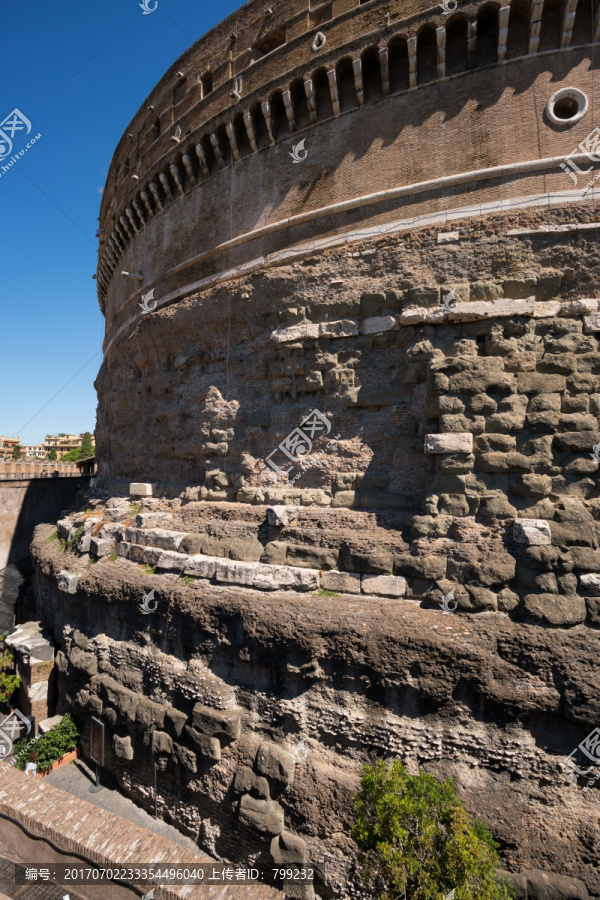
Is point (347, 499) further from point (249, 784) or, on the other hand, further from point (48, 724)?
point (48, 724)

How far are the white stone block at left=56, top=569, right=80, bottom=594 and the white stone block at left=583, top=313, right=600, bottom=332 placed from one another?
8.55m

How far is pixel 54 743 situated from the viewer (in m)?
7.79

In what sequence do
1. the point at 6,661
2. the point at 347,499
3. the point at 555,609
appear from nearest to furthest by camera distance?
the point at 555,609 < the point at 347,499 < the point at 6,661

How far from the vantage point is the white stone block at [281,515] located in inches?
263

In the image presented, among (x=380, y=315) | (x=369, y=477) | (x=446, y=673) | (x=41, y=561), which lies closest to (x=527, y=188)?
(x=380, y=315)

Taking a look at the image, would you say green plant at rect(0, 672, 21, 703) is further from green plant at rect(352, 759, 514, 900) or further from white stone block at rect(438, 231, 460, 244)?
white stone block at rect(438, 231, 460, 244)

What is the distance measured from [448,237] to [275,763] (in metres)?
6.89

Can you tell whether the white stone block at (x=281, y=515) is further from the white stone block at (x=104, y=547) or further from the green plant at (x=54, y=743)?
the green plant at (x=54, y=743)

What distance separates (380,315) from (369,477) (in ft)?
7.60

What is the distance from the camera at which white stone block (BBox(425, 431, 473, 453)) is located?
579 cm

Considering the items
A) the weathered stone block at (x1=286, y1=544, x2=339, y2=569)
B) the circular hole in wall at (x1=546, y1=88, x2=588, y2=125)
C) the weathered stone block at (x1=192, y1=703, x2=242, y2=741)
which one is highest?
the circular hole in wall at (x1=546, y1=88, x2=588, y2=125)

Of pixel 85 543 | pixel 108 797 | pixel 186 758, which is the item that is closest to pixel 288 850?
pixel 186 758

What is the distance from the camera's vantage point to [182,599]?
650cm

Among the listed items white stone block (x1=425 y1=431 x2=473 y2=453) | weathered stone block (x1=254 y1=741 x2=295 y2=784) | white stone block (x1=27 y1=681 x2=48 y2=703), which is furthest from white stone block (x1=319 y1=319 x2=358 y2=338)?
white stone block (x1=27 y1=681 x2=48 y2=703)
